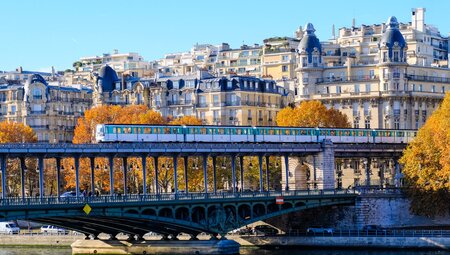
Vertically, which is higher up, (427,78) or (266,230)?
(427,78)

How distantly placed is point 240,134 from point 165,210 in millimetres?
23616

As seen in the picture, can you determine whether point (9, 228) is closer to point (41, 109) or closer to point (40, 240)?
point (40, 240)

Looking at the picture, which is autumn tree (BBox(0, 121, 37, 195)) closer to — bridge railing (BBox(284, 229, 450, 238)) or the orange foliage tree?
the orange foliage tree

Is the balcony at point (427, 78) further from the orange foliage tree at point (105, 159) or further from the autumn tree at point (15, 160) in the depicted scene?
the autumn tree at point (15, 160)

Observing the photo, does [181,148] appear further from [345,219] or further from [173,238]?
[345,219]

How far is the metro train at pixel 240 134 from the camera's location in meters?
108

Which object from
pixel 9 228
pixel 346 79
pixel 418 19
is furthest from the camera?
pixel 418 19

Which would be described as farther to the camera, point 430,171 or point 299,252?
point 430,171

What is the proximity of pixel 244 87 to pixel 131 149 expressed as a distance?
213ft

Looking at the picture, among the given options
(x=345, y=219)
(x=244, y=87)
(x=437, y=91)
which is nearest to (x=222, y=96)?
(x=244, y=87)

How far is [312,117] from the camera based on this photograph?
144750 mm

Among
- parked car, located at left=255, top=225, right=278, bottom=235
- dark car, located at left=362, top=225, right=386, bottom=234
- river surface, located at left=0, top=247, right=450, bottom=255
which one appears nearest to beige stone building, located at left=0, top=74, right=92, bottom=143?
river surface, located at left=0, top=247, right=450, bottom=255

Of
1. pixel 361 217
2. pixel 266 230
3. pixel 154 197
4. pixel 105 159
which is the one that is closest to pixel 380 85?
pixel 105 159

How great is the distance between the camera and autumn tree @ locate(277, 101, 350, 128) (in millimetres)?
144375
